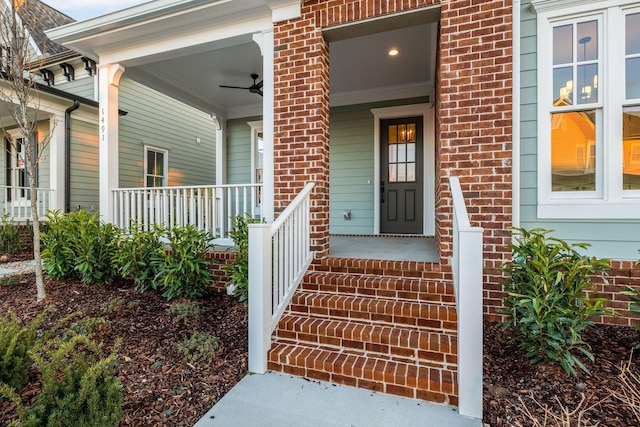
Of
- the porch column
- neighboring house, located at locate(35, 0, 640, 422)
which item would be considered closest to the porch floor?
neighboring house, located at locate(35, 0, 640, 422)

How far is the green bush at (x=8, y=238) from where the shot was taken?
603 cm

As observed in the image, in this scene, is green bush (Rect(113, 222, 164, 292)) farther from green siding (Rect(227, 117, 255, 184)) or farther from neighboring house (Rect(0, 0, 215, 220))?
neighboring house (Rect(0, 0, 215, 220))

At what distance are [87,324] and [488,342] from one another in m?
3.35

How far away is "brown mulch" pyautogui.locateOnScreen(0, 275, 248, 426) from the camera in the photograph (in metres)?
1.99

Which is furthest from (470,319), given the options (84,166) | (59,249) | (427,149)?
(84,166)

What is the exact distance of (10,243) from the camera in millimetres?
6043

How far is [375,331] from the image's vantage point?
2479 mm

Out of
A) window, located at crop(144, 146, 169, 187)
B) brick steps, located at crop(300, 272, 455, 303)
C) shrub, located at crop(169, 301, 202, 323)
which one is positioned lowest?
shrub, located at crop(169, 301, 202, 323)

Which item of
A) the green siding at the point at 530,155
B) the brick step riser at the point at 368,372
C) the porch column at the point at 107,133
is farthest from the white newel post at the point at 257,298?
the porch column at the point at 107,133

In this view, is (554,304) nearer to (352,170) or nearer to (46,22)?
(352,170)

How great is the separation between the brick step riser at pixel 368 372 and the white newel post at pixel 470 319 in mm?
103

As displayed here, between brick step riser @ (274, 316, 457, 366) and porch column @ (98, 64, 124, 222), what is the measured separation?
3458 millimetres

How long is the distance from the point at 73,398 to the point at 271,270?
1380mm

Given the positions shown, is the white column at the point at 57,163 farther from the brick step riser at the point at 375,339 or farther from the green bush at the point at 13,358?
the brick step riser at the point at 375,339
